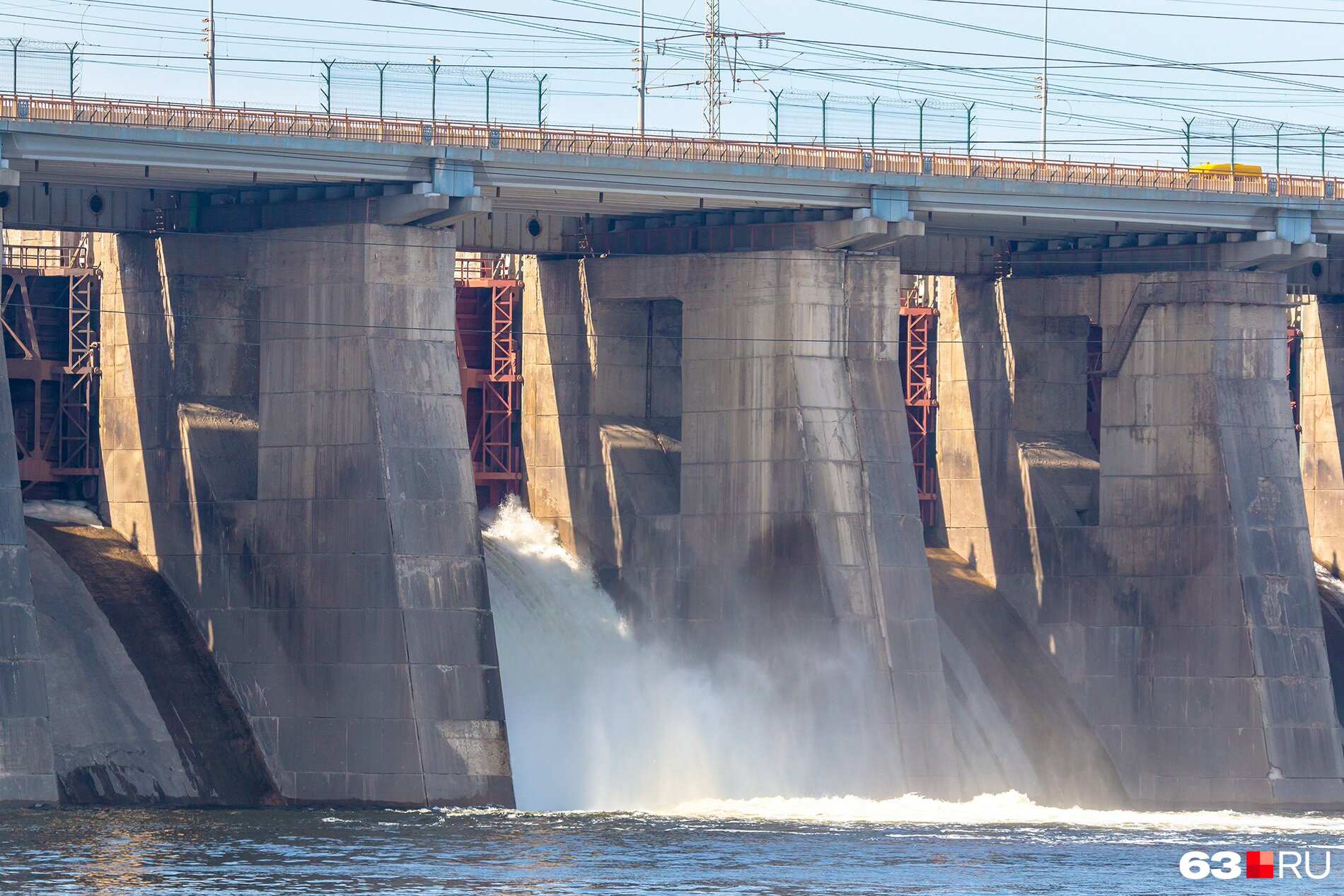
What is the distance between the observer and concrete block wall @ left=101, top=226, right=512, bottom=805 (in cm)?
6281

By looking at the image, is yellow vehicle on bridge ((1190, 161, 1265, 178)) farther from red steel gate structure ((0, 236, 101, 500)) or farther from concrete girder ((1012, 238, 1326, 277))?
red steel gate structure ((0, 236, 101, 500))

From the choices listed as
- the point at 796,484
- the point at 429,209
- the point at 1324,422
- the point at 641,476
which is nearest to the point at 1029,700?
the point at 796,484

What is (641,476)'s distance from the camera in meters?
76.5

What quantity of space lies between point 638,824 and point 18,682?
54.3 ft

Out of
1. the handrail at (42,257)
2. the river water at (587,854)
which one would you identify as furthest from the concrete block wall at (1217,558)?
the handrail at (42,257)

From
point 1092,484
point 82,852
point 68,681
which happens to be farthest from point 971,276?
point 82,852

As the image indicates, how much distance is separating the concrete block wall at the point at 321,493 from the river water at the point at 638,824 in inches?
89.9

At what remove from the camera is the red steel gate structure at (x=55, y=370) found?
6881cm

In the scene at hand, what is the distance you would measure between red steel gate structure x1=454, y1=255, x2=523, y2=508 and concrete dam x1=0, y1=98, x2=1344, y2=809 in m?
0.15

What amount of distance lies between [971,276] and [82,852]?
43424mm

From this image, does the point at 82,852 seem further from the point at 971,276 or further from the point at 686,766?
the point at 971,276

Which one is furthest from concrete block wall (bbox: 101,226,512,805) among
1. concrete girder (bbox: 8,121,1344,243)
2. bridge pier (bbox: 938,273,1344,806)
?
bridge pier (bbox: 938,273,1344,806)

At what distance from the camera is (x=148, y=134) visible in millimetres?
60844

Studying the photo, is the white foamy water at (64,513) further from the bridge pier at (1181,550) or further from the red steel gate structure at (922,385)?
the red steel gate structure at (922,385)
